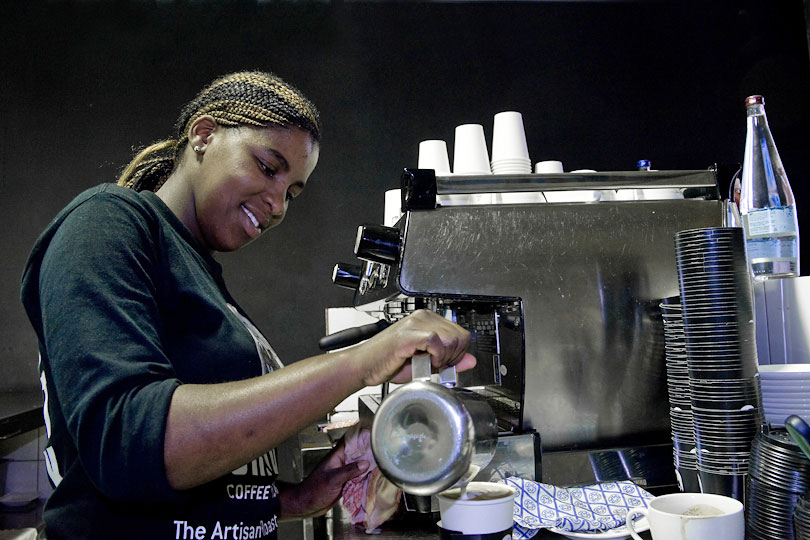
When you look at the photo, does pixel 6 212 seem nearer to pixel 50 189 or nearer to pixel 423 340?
pixel 50 189

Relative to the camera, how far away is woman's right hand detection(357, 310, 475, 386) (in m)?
0.71

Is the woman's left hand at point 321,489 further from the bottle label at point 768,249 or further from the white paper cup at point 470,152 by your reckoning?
the white paper cup at point 470,152

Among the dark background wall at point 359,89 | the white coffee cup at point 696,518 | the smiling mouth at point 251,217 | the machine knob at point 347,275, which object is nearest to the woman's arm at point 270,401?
the white coffee cup at point 696,518

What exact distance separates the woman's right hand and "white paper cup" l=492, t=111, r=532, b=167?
53.2 inches

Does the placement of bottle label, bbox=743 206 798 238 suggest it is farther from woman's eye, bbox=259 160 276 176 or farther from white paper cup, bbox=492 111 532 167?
white paper cup, bbox=492 111 532 167

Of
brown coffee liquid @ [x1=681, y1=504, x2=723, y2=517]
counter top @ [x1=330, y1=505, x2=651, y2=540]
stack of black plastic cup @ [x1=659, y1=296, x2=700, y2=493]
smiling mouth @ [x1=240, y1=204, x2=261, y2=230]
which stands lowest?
counter top @ [x1=330, y1=505, x2=651, y2=540]

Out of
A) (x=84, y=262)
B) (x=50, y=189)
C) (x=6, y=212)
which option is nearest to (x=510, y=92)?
(x=50, y=189)

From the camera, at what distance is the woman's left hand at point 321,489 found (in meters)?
1.15

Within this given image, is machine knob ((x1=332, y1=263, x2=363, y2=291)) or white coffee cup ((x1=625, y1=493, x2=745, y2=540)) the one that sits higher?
machine knob ((x1=332, y1=263, x2=363, y2=291))

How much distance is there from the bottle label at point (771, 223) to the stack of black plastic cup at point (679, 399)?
0.17 meters

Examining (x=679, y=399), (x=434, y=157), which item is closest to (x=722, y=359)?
(x=679, y=399)

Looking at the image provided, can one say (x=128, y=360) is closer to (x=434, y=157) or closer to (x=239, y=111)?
(x=239, y=111)

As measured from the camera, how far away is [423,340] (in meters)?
0.70

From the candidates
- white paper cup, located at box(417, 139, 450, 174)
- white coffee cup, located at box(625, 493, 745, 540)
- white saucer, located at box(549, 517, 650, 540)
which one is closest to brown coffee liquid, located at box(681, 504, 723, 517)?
white coffee cup, located at box(625, 493, 745, 540)
